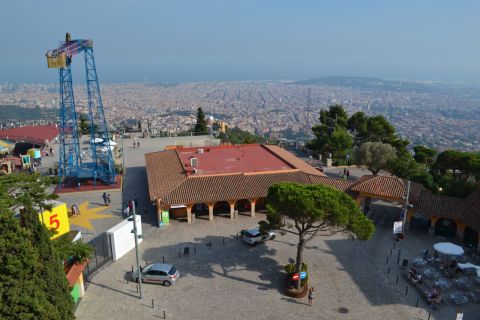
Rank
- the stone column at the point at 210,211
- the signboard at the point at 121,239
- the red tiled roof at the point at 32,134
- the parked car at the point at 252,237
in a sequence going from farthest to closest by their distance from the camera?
the red tiled roof at the point at 32,134 → the stone column at the point at 210,211 → the parked car at the point at 252,237 → the signboard at the point at 121,239

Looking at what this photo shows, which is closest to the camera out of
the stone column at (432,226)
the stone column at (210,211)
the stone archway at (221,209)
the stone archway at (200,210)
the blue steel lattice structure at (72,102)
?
the stone column at (432,226)

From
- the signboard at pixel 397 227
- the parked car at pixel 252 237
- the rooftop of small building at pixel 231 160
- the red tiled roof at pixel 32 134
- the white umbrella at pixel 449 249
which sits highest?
the rooftop of small building at pixel 231 160

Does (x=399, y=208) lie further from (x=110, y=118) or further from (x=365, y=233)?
(x=110, y=118)

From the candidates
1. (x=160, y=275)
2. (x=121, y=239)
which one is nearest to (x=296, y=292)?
(x=160, y=275)

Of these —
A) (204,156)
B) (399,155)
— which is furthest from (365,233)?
(399,155)

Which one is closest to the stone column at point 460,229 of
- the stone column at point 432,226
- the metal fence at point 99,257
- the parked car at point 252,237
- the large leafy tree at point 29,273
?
the stone column at point 432,226

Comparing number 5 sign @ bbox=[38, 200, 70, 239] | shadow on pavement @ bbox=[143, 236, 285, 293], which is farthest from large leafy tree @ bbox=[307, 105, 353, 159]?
number 5 sign @ bbox=[38, 200, 70, 239]

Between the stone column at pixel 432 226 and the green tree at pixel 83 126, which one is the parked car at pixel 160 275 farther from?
the green tree at pixel 83 126
